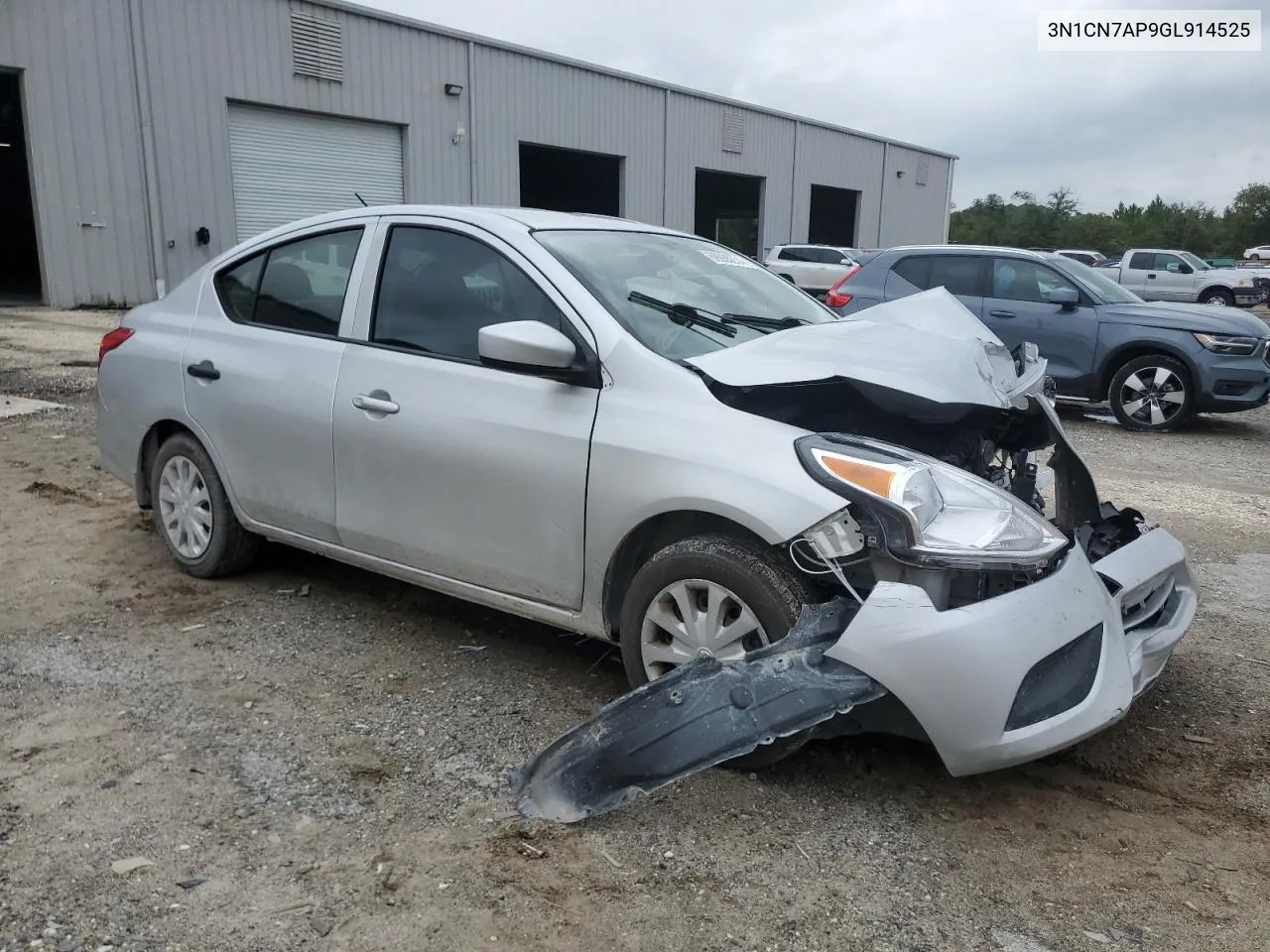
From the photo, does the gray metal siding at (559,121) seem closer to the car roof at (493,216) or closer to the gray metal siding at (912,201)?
the gray metal siding at (912,201)

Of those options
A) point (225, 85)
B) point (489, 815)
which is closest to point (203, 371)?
point (489, 815)

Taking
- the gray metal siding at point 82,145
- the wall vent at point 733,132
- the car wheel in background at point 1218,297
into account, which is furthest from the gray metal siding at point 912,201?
the gray metal siding at point 82,145

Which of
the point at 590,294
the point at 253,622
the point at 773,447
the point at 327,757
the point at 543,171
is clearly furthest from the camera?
the point at 543,171

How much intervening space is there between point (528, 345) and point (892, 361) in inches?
44.6

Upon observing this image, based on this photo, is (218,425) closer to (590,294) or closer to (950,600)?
(590,294)

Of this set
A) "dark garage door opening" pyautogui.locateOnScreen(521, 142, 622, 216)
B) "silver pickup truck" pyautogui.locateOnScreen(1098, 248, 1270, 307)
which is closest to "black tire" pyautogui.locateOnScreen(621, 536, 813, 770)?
"dark garage door opening" pyautogui.locateOnScreen(521, 142, 622, 216)

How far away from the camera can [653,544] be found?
326 cm

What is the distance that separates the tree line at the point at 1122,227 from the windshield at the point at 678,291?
2858 inches

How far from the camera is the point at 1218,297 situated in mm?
26172

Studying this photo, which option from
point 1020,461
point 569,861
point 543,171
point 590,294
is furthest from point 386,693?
point 543,171

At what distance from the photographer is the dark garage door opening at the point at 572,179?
2617 centimetres

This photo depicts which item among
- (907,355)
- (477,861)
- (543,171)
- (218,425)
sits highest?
(543,171)

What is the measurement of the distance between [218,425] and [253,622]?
86 cm

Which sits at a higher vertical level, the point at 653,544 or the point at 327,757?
the point at 653,544
